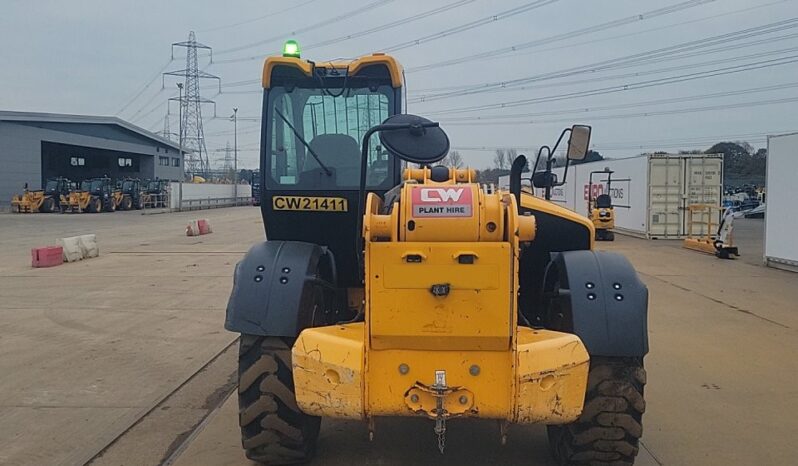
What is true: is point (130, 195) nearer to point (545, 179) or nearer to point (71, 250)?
point (71, 250)

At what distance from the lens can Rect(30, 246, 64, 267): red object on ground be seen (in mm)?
16188

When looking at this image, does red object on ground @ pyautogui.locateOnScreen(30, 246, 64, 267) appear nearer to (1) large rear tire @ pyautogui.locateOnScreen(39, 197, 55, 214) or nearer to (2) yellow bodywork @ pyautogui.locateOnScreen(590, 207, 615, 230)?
(2) yellow bodywork @ pyautogui.locateOnScreen(590, 207, 615, 230)

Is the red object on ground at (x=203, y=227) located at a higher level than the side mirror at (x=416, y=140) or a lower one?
lower

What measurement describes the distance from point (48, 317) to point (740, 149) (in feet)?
224

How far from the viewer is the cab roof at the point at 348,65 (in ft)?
16.6

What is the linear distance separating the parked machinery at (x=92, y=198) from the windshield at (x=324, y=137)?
45031 mm

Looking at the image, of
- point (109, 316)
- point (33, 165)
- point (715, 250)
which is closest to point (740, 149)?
point (715, 250)

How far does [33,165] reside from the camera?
5025 cm

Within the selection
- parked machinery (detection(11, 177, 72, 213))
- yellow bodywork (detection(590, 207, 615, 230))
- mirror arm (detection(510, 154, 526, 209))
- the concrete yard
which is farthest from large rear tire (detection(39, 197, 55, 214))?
mirror arm (detection(510, 154, 526, 209))

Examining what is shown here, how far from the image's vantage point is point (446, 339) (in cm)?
361

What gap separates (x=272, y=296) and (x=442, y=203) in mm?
1226

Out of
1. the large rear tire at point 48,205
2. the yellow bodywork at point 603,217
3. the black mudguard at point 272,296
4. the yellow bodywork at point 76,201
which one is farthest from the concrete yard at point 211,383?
the yellow bodywork at point 76,201

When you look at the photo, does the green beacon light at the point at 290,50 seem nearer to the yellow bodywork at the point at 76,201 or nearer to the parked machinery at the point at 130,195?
the yellow bodywork at the point at 76,201

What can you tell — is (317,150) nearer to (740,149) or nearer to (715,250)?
(715,250)
